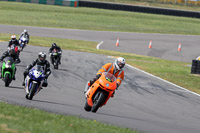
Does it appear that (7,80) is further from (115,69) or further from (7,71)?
(115,69)

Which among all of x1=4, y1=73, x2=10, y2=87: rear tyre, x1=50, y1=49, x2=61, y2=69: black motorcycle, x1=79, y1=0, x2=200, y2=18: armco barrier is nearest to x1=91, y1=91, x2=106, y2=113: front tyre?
x1=4, y1=73, x2=10, y2=87: rear tyre

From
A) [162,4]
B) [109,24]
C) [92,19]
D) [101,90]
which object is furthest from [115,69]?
[162,4]

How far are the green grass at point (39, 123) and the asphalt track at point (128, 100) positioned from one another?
1.57m

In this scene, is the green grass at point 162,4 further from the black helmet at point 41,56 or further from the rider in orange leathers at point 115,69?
the rider in orange leathers at point 115,69

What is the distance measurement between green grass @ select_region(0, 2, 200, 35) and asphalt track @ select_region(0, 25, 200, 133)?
2404 centimetres

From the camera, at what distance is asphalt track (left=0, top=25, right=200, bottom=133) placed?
36.3 feet

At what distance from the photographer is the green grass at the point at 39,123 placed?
23.6 feet

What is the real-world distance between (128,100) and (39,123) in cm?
646

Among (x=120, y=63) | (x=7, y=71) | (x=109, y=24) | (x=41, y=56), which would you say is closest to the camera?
(x=120, y=63)

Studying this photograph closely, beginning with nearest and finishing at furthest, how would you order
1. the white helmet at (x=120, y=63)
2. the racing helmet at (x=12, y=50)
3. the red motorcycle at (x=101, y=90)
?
the red motorcycle at (x=101, y=90) < the white helmet at (x=120, y=63) < the racing helmet at (x=12, y=50)

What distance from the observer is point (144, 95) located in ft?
50.3

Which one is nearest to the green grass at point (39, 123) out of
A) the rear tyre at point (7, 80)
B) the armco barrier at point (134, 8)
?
the rear tyre at point (7, 80)

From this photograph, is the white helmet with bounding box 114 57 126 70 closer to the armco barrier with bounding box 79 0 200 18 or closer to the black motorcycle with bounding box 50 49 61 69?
the black motorcycle with bounding box 50 49 61 69

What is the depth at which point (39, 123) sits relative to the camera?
792 centimetres
